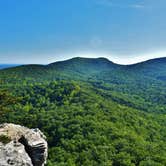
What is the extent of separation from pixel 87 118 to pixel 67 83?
202ft

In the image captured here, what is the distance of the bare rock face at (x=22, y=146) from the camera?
23.5m

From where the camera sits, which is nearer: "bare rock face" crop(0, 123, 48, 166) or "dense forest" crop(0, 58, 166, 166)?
"bare rock face" crop(0, 123, 48, 166)

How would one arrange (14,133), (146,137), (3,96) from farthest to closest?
(146,137) → (3,96) → (14,133)

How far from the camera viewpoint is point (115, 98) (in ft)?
634

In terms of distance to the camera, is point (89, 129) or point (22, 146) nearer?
point (22, 146)

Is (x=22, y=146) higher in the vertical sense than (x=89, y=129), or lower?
higher

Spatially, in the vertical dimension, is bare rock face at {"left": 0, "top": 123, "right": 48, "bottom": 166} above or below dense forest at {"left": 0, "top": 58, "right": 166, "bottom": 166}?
above

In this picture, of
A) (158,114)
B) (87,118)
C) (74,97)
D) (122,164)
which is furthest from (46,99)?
(122,164)

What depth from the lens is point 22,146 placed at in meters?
25.7

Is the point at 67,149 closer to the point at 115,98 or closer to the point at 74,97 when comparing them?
the point at 74,97

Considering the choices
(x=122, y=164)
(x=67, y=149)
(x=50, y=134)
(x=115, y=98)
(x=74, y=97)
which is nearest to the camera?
(x=122, y=164)

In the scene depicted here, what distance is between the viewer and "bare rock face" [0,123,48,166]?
77.2 feet

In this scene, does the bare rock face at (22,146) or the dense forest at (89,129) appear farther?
the dense forest at (89,129)

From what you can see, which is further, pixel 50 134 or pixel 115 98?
pixel 115 98
